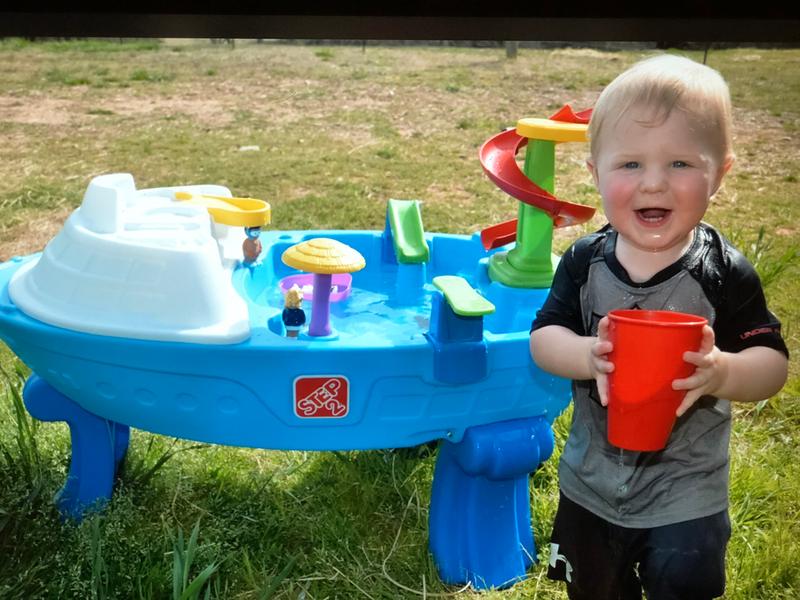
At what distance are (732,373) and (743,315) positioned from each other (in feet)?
0.30

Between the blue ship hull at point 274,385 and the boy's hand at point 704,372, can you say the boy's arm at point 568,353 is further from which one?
the blue ship hull at point 274,385

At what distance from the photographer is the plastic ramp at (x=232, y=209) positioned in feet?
5.27

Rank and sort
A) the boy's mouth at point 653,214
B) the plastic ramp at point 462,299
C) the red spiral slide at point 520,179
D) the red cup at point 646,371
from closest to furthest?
the red cup at point 646,371, the boy's mouth at point 653,214, the plastic ramp at point 462,299, the red spiral slide at point 520,179

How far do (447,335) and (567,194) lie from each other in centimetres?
208

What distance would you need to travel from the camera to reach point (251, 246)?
1776 mm

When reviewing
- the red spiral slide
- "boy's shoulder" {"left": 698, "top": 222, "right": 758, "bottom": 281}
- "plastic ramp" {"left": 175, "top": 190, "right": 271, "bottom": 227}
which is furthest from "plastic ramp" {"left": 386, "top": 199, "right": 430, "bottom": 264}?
"boy's shoulder" {"left": 698, "top": 222, "right": 758, "bottom": 281}

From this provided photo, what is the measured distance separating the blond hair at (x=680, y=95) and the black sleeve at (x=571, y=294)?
164 millimetres

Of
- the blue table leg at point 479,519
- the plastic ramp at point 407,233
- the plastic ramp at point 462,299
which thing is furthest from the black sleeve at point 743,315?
the plastic ramp at point 407,233

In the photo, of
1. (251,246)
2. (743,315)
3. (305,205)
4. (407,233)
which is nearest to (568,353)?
(743,315)

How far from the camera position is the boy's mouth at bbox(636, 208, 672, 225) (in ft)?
3.05

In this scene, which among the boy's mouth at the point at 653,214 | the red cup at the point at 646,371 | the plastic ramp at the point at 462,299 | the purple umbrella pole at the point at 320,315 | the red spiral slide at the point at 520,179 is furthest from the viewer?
the red spiral slide at the point at 520,179

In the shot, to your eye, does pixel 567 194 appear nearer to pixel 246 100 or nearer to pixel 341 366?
pixel 246 100

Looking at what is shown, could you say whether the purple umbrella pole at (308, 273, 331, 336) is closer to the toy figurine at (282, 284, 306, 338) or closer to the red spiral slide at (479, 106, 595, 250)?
the toy figurine at (282, 284, 306, 338)

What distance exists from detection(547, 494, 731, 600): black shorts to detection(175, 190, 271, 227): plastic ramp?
0.81m
